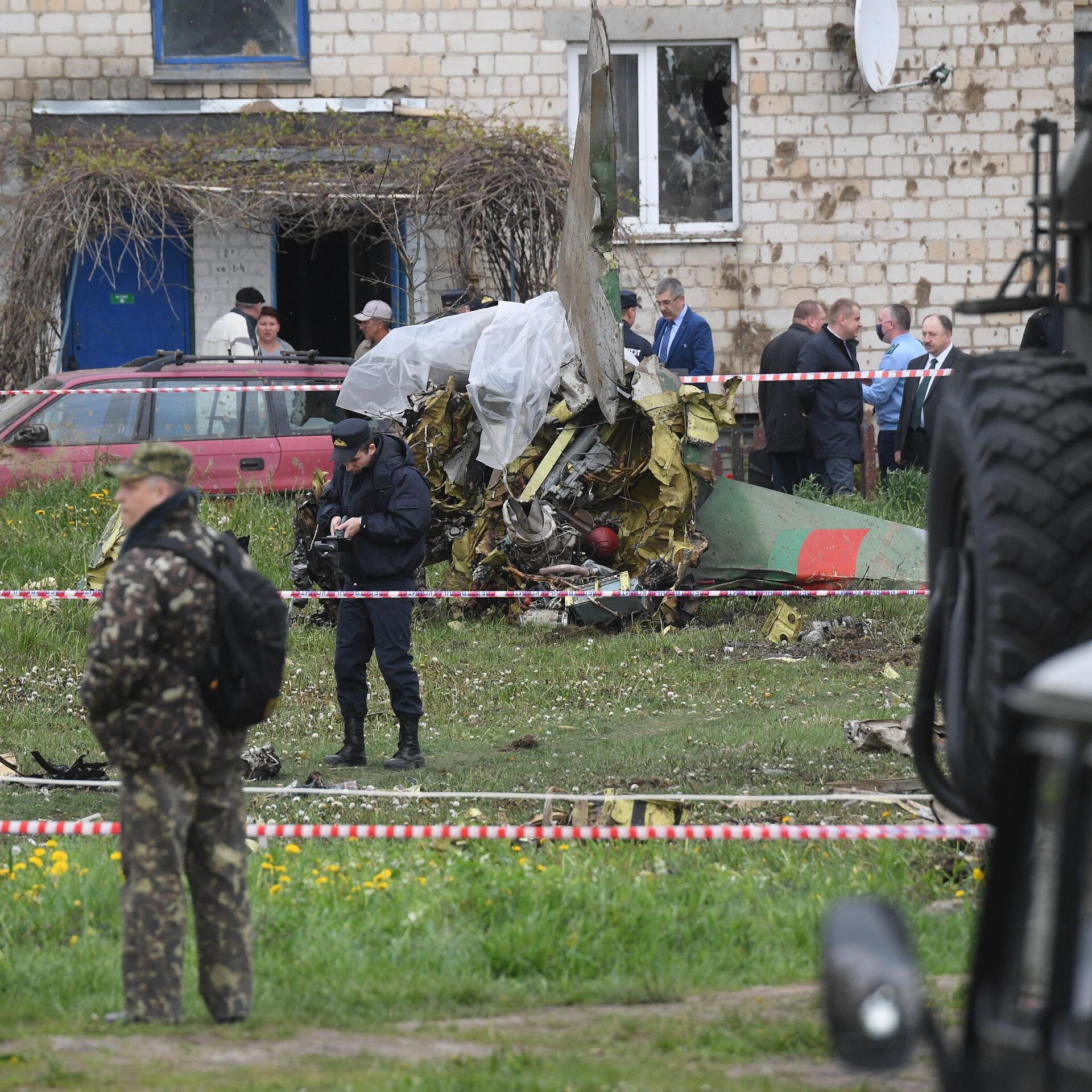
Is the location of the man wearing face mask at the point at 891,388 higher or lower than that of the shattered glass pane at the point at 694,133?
lower

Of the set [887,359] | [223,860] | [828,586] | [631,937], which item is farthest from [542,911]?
[887,359]

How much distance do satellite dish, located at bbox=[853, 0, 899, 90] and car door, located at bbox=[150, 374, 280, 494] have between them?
7741 millimetres

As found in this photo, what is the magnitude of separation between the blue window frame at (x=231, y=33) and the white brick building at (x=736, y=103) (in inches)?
0.8

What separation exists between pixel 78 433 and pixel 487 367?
12.1ft

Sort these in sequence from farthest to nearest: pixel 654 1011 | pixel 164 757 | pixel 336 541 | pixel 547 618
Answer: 1. pixel 547 618
2. pixel 336 541
3. pixel 654 1011
4. pixel 164 757

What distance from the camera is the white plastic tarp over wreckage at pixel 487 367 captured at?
12664mm

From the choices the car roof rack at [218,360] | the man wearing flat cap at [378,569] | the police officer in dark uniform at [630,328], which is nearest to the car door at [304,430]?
the car roof rack at [218,360]

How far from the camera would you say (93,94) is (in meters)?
18.0

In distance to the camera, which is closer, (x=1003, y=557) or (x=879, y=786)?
(x=1003, y=557)

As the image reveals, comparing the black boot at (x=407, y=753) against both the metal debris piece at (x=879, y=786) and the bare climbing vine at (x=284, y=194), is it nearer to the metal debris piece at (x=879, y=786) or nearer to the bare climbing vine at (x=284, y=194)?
the metal debris piece at (x=879, y=786)

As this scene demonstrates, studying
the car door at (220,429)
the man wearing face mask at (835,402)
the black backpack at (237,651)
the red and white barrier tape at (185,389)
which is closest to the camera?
the black backpack at (237,651)

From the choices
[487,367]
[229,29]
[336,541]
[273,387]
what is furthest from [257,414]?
[229,29]

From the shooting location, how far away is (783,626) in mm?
11727

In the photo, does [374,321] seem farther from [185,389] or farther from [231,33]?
[231,33]
